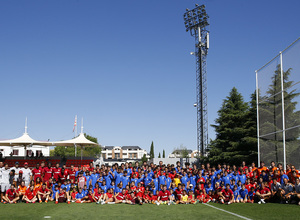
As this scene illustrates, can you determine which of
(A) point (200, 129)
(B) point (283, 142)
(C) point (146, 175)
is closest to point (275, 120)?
(B) point (283, 142)

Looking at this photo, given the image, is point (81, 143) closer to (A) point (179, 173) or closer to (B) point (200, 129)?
(B) point (200, 129)

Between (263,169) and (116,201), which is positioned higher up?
(263,169)

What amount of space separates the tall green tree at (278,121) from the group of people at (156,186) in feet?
5.31

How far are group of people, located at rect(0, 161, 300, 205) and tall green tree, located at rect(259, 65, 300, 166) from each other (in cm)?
162

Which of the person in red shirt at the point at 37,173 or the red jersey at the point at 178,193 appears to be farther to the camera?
the person in red shirt at the point at 37,173

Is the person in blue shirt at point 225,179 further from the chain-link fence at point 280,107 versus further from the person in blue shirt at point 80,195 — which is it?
the person in blue shirt at point 80,195

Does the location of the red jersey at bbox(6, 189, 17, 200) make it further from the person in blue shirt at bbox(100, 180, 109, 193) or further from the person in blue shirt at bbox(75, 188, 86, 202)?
the person in blue shirt at bbox(100, 180, 109, 193)

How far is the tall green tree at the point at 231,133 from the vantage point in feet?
106

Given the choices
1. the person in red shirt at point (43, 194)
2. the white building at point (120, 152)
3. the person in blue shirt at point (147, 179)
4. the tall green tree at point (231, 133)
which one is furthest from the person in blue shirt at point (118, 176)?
the white building at point (120, 152)

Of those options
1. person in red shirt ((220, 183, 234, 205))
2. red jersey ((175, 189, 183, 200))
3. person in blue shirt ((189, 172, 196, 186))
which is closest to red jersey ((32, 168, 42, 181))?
red jersey ((175, 189, 183, 200))

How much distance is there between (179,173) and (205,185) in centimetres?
131

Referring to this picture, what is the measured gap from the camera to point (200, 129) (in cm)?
3316

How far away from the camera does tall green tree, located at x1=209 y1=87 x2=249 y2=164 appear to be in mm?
32250

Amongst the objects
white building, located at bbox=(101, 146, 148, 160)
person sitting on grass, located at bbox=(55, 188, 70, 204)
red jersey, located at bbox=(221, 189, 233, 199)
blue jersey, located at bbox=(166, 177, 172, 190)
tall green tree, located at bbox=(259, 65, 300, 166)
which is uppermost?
tall green tree, located at bbox=(259, 65, 300, 166)
